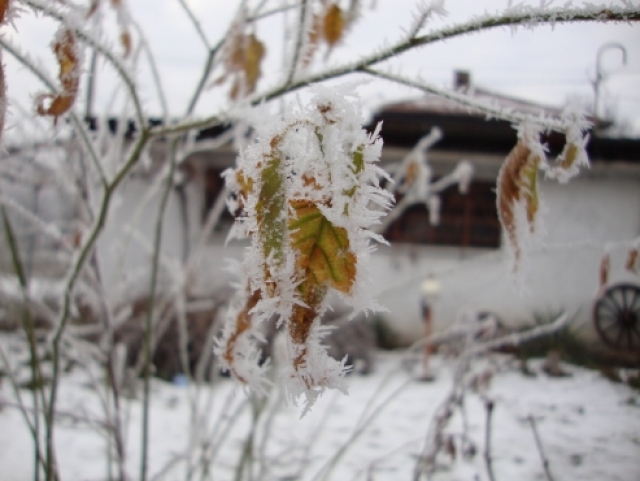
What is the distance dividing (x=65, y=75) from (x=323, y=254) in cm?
31

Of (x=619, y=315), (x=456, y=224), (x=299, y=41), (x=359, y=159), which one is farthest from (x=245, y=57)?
(x=456, y=224)

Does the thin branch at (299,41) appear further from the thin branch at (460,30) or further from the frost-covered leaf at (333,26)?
the frost-covered leaf at (333,26)

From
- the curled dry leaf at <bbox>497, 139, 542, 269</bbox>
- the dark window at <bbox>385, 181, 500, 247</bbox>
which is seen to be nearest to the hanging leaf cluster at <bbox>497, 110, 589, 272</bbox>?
the curled dry leaf at <bbox>497, 139, 542, 269</bbox>

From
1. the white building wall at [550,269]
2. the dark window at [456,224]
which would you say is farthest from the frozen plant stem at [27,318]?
the dark window at [456,224]

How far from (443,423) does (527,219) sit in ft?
2.77

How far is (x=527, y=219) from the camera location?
1.38 feet

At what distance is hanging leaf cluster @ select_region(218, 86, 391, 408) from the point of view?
0.85 feet

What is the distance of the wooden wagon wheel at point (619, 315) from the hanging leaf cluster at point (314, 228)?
98.6 inches

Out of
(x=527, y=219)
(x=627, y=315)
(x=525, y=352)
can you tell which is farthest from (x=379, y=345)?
(x=527, y=219)

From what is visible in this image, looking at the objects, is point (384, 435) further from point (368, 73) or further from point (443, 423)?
point (368, 73)

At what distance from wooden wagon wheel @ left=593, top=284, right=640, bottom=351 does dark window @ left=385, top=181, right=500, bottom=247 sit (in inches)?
86.9

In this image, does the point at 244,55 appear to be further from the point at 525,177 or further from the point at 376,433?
the point at 376,433

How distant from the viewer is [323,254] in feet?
0.88

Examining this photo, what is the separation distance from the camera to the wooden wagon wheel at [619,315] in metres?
2.68
